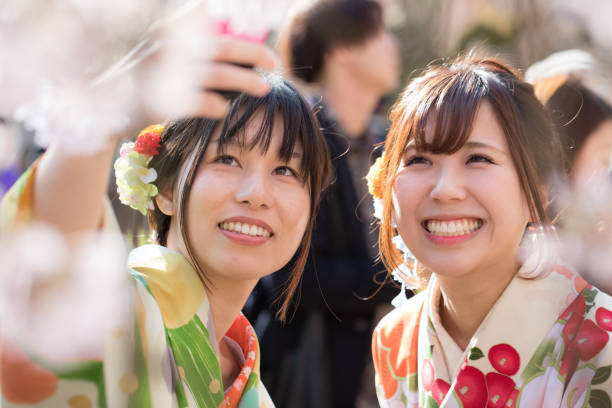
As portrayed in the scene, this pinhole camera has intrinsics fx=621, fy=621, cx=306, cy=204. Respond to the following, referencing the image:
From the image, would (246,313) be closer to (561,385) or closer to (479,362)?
(479,362)

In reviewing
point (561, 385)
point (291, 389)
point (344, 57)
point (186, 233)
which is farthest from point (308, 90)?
point (561, 385)

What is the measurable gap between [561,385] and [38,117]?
39.4 inches

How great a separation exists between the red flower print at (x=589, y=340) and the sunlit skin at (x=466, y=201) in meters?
0.21

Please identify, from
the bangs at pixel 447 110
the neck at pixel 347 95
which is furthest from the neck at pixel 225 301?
the neck at pixel 347 95

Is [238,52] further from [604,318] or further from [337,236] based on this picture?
[337,236]

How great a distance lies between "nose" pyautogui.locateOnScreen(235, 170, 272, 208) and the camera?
1169 millimetres

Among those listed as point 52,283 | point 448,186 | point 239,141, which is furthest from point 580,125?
point 52,283

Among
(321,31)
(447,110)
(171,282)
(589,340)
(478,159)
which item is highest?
(321,31)

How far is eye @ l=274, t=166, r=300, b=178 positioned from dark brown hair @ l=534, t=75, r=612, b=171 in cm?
69

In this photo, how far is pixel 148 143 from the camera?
1.31 metres

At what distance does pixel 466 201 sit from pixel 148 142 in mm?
662

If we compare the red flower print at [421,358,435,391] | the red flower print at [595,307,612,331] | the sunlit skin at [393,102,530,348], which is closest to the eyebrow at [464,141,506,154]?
the sunlit skin at [393,102,530,348]

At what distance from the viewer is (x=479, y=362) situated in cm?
124

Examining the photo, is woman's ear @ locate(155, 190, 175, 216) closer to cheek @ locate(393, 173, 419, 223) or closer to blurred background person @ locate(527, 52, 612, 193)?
cheek @ locate(393, 173, 419, 223)
